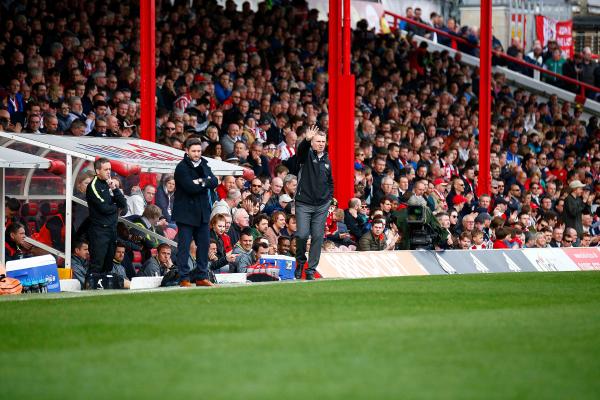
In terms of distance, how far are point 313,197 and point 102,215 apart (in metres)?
2.80

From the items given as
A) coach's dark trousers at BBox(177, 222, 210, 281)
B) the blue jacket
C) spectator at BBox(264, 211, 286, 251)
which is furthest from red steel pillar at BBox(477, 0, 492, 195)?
the blue jacket

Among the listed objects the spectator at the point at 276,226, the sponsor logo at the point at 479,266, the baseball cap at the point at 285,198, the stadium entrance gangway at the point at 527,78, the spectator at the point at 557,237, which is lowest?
the spectator at the point at 557,237

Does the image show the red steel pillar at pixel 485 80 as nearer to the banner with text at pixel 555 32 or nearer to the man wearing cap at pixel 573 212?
the man wearing cap at pixel 573 212

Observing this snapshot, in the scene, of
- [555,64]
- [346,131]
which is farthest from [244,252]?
[555,64]

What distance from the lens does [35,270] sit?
14102 mm

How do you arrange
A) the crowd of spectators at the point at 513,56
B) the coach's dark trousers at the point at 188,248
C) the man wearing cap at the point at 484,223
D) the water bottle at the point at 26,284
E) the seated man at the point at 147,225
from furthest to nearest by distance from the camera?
the crowd of spectators at the point at 513,56, the man wearing cap at the point at 484,223, the seated man at the point at 147,225, the coach's dark trousers at the point at 188,248, the water bottle at the point at 26,284

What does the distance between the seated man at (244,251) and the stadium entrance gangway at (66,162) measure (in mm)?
982

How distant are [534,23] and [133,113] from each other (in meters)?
27.2

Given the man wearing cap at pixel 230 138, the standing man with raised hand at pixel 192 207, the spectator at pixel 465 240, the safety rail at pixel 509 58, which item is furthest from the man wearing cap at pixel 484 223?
the safety rail at pixel 509 58

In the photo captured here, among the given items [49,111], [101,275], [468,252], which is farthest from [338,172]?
[101,275]

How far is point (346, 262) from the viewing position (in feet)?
57.2

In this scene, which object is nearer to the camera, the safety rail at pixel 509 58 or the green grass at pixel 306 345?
the green grass at pixel 306 345

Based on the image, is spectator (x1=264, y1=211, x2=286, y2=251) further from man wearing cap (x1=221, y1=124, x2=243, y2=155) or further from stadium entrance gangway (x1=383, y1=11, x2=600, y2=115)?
stadium entrance gangway (x1=383, y1=11, x2=600, y2=115)

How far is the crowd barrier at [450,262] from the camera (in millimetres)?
17406
